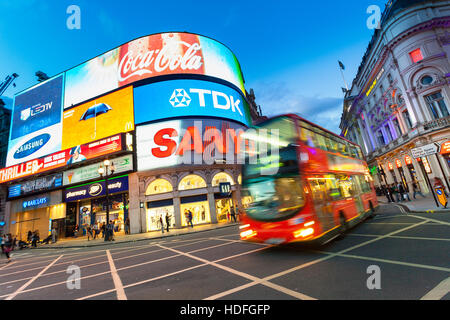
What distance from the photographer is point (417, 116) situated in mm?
21344

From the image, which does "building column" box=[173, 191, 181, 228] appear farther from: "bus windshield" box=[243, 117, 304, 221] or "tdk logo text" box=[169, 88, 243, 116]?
"bus windshield" box=[243, 117, 304, 221]

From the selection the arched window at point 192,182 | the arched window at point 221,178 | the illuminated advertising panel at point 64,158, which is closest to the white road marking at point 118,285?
the arched window at point 192,182

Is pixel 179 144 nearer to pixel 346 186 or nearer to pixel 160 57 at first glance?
pixel 160 57

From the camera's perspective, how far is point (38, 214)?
90.4ft

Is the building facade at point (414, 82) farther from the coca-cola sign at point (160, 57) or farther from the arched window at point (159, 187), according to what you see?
the arched window at point (159, 187)

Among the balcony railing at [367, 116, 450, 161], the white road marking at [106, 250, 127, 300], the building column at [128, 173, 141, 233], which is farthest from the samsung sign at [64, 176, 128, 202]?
the balcony railing at [367, 116, 450, 161]

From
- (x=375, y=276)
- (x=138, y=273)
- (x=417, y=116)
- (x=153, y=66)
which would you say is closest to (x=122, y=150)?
(x=153, y=66)

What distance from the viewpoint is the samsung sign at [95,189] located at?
22641 millimetres

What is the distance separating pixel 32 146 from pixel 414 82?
165 ft

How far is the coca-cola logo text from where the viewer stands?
84.1 ft

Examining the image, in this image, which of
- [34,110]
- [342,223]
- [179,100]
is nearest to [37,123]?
[34,110]

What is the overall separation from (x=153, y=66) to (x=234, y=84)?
11.4 metres

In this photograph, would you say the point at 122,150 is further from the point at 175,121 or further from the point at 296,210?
the point at 296,210

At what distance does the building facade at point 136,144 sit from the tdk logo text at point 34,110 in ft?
1.14
